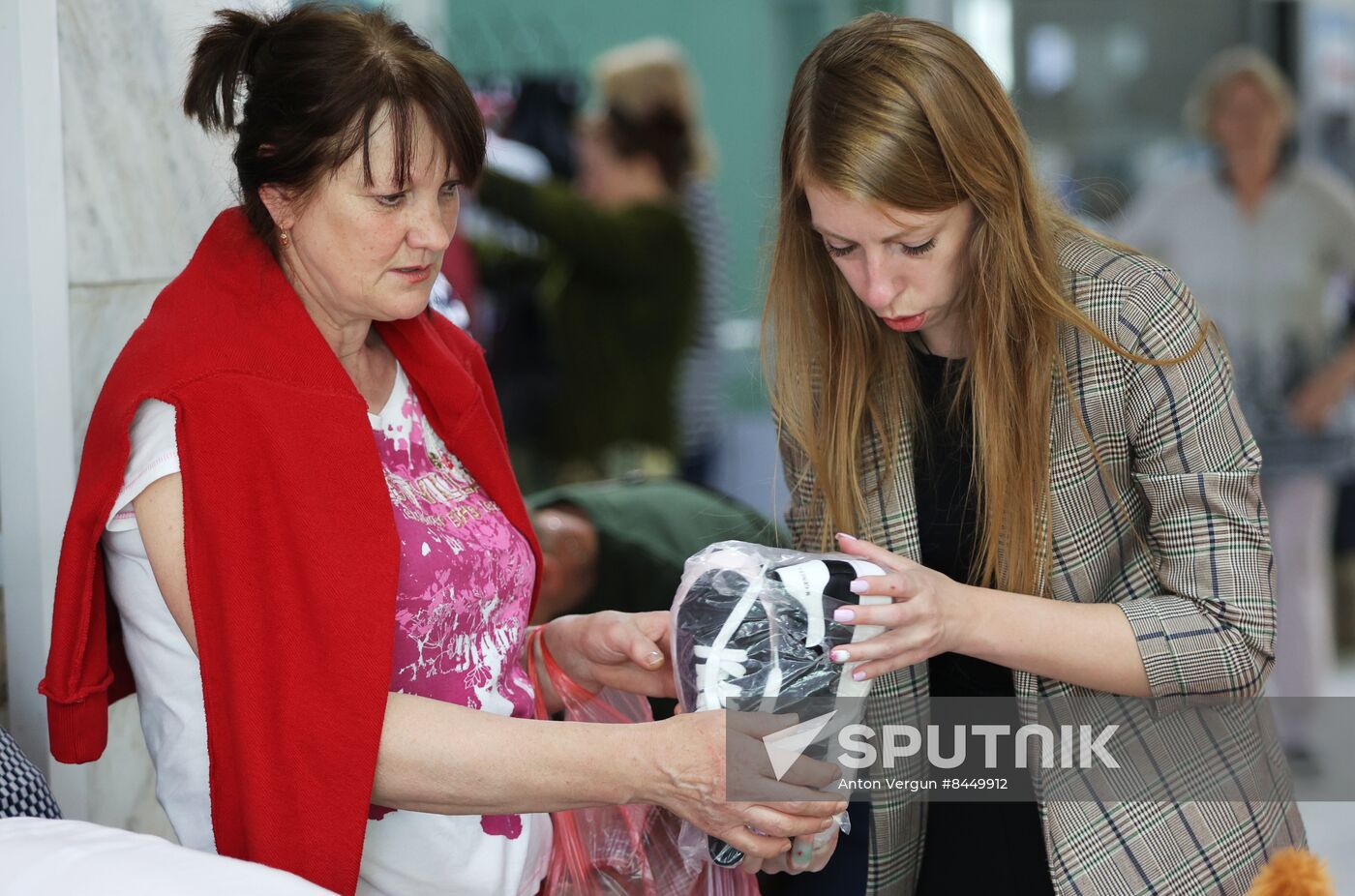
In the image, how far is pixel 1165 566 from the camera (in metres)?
1.60

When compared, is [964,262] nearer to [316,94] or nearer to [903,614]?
[903,614]

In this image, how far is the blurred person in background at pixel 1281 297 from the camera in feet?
14.0

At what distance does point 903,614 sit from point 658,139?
2868 mm

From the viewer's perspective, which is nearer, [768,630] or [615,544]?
[768,630]

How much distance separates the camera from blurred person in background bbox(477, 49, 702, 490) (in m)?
3.88

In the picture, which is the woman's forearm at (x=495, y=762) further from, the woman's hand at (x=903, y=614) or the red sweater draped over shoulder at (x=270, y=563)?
the woman's hand at (x=903, y=614)

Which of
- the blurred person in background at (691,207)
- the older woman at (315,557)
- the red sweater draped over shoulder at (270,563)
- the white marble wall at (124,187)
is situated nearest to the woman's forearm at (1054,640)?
the older woman at (315,557)

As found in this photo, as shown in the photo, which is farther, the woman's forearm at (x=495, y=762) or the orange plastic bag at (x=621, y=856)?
the orange plastic bag at (x=621, y=856)

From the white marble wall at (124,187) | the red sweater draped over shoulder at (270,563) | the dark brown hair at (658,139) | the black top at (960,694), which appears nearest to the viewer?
the red sweater draped over shoulder at (270,563)

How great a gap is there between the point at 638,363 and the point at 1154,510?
2549 millimetres

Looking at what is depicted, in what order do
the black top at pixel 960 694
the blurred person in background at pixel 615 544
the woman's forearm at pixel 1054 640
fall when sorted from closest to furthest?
the woman's forearm at pixel 1054 640, the black top at pixel 960 694, the blurred person in background at pixel 615 544

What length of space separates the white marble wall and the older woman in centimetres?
39

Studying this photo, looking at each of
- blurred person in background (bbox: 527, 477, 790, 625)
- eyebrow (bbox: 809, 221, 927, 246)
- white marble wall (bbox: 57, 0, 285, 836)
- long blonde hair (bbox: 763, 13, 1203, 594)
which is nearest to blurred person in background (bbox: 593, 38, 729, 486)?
blurred person in background (bbox: 527, 477, 790, 625)

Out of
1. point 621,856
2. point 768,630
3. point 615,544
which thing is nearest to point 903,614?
point 768,630
